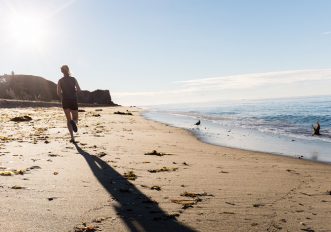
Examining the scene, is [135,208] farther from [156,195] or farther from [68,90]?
[68,90]

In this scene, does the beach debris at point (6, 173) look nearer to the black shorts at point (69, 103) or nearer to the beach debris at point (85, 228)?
the beach debris at point (85, 228)

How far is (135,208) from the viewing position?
13.5 feet

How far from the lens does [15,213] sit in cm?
376

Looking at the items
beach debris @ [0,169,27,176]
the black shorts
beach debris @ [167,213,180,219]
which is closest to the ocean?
the black shorts

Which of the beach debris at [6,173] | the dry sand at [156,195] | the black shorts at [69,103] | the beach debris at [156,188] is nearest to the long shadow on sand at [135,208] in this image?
the dry sand at [156,195]

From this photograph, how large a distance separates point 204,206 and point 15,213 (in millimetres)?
2172

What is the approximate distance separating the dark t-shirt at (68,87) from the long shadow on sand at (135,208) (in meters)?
5.12

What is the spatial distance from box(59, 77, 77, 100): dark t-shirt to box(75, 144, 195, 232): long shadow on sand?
16.8ft

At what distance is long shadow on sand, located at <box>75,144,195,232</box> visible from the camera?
3541 mm

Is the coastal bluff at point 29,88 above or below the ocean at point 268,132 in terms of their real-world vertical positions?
above

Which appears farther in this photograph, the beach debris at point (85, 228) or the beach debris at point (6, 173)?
the beach debris at point (6, 173)

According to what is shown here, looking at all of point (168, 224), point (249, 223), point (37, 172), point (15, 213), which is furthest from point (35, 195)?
point (249, 223)

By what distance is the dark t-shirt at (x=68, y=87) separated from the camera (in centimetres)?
1061

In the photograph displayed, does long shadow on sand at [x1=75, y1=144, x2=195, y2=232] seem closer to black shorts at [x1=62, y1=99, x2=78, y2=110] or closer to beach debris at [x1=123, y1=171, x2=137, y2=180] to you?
beach debris at [x1=123, y1=171, x2=137, y2=180]
